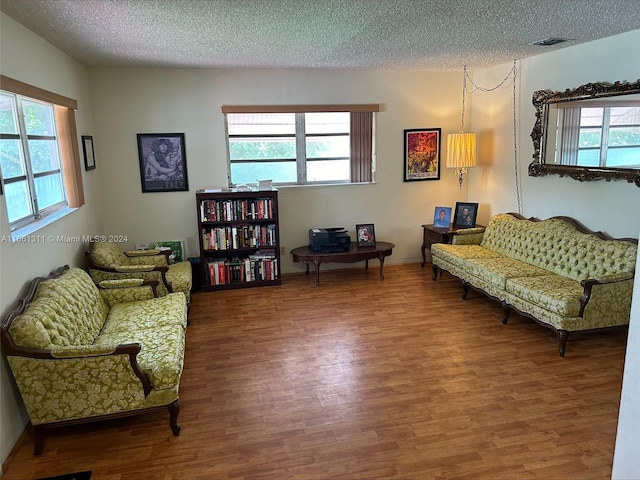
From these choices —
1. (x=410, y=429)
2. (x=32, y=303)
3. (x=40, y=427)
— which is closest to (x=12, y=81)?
(x=32, y=303)

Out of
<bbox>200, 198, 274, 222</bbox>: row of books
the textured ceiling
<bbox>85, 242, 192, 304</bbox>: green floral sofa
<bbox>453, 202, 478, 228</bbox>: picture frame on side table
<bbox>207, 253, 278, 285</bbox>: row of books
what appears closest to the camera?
the textured ceiling

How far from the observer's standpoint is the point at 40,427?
2688 mm

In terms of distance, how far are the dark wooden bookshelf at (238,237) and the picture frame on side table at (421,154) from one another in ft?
6.74

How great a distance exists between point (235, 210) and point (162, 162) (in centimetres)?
112

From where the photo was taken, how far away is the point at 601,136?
432 centimetres

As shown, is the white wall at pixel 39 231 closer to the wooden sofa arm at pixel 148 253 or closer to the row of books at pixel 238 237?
the wooden sofa arm at pixel 148 253

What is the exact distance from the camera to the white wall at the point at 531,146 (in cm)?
411

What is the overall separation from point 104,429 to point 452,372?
2500 mm

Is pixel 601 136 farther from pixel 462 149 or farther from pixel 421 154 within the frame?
pixel 421 154

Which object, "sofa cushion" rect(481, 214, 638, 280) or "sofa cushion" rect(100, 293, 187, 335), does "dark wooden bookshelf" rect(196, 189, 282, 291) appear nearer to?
"sofa cushion" rect(100, 293, 187, 335)

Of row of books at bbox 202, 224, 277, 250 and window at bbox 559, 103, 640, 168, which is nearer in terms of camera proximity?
window at bbox 559, 103, 640, 168

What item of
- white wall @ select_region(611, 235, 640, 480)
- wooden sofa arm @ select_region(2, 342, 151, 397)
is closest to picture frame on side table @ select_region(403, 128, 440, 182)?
white wall @ select_region(611, 235, 640, 480)

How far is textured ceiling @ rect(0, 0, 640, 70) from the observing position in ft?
9.80

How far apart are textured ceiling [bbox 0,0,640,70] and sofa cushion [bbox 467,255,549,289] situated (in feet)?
7.17
